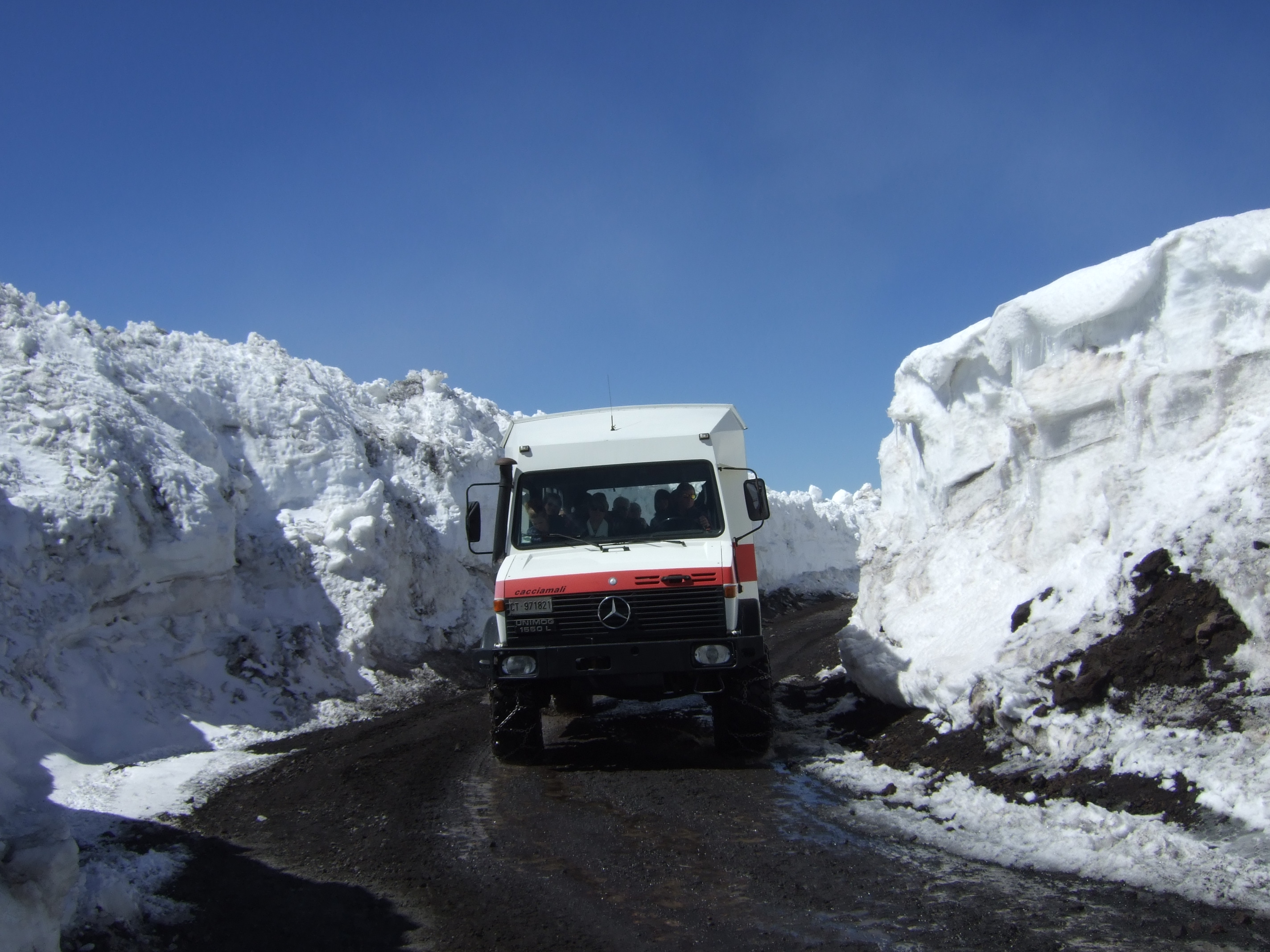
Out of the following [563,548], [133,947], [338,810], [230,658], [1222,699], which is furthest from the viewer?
[230,658]

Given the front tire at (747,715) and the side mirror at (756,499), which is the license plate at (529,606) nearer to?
the front tire at (747,715)

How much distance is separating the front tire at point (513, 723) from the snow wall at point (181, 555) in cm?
319

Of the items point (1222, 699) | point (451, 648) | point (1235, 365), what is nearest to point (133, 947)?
point (1222, 699)

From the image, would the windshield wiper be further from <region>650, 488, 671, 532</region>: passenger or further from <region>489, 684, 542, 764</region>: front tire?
<region>489, 684, 542, 764</region>: front tire

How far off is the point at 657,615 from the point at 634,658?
0.41 m

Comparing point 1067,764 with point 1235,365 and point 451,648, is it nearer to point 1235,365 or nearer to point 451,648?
point 1235,365

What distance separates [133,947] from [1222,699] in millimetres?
6120

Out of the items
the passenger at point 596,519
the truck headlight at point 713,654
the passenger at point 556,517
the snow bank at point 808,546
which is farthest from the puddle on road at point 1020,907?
the snow bank at point 808,546

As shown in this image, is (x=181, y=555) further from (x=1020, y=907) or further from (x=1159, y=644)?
(x=1159, y=644)

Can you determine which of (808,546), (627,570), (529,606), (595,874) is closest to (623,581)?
(627,570)

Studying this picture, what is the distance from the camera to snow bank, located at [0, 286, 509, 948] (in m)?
8.49

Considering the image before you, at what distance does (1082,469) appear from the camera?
8.48m

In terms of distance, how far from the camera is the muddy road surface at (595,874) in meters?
4.29

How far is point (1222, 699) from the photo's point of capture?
5.63m
